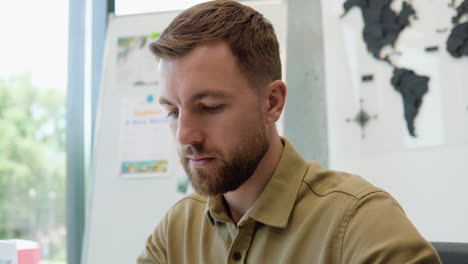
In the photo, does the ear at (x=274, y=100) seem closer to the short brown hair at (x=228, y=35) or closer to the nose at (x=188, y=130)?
the short brown hair at (x=228, y=35)

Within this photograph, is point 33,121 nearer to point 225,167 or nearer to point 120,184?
point 120,184

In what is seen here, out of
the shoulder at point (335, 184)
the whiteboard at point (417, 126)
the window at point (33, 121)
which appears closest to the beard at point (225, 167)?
the shoulder at point (335, 184)

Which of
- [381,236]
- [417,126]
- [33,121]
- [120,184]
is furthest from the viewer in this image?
[33,121]

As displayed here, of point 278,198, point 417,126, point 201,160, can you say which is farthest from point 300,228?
point 417,126

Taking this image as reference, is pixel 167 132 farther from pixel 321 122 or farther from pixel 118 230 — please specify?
pixel 321 122

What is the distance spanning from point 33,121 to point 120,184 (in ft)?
2.37

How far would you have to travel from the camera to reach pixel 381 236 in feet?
2.79

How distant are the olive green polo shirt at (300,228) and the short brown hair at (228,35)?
19cm

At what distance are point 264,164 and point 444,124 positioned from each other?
38.4 inches

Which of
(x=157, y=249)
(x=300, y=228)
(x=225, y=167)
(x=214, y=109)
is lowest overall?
(x=157, y=249)

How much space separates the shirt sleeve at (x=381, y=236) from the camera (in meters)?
0.81

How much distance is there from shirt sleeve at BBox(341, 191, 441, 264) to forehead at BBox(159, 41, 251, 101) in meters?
0.31

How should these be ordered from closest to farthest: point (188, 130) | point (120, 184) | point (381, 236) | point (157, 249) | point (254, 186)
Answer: point (381, 236) → point (188, 130) → point (254, 186) → point (157, 249) → point (120, 184)

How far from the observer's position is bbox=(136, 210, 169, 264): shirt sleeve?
47.1 inches
